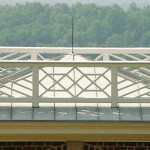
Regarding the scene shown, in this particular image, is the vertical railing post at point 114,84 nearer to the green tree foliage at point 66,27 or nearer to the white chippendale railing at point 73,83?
the white chippendale railing at point 73,83

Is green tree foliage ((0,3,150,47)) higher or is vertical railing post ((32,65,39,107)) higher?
green tree foliage ((0,3,150,47))

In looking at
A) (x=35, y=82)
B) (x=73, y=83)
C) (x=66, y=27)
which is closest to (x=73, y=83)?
(x=73, y=83)

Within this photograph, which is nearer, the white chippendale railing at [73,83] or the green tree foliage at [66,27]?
the white chippendale railing at [73,83]

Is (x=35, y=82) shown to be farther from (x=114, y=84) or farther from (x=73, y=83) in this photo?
(x=114, y=84)

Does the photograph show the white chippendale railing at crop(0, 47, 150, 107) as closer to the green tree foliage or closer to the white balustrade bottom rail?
the white balustrade bottom rail

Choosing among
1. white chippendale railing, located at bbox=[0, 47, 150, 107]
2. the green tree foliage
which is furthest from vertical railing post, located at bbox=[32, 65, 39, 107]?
the green tree foliage

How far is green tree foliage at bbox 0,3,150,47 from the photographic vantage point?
128 feet

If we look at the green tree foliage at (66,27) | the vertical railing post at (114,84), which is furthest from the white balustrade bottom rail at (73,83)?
the green tree foliage at (66,27)

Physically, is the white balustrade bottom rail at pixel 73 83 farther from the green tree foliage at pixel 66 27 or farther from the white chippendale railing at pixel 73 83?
the green tree foliage at pixel 66 27

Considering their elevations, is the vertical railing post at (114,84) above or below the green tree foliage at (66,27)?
below

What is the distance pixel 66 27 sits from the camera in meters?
40.8

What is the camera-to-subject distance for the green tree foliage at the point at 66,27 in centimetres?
3909

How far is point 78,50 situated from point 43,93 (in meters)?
3.67

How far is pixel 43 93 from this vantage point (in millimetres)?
10648
